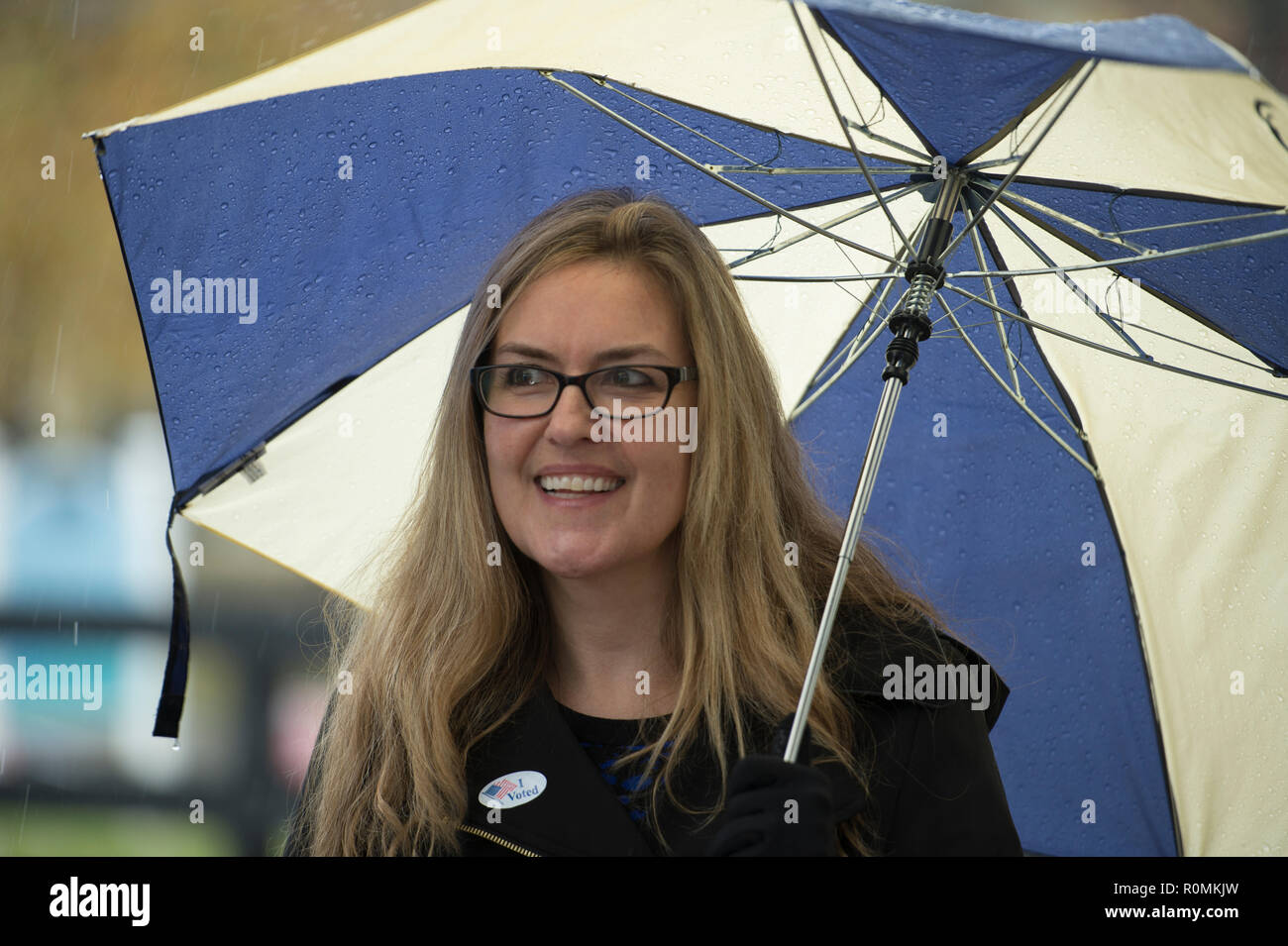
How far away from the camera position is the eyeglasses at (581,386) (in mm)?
1786

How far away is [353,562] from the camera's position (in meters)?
2.48

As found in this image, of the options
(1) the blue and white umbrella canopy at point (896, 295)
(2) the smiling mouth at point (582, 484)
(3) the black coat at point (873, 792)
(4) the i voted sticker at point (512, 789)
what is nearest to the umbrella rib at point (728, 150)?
(1) the blue and white umbrella canopy at point (896, 295)

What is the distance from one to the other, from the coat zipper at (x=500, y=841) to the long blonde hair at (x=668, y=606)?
0.03 m

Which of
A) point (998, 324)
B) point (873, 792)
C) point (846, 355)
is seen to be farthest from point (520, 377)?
point (998, 324)

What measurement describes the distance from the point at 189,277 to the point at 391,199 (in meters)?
0.37

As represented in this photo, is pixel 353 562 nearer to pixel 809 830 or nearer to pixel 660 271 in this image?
pixel 660 271

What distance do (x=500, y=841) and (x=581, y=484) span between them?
50 cm

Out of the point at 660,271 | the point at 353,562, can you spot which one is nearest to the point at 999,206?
the point at 660,271

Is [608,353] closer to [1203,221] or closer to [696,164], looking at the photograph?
[696,164]

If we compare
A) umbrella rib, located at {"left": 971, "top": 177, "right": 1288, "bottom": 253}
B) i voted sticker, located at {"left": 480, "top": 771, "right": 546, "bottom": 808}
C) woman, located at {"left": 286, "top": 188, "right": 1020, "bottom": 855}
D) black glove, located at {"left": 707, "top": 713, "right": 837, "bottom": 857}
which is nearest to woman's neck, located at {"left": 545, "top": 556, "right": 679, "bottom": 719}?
woman, located at {"left": 286, "top": 188, "right": 1020, "bottom": 855}

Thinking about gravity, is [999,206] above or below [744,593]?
above

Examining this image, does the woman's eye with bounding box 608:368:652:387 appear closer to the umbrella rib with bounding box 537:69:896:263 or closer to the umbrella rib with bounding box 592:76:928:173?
the umbrella rib with bounding box 537:69:896:263

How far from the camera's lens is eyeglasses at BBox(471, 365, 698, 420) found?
179 centimetres

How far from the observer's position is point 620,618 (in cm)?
191
